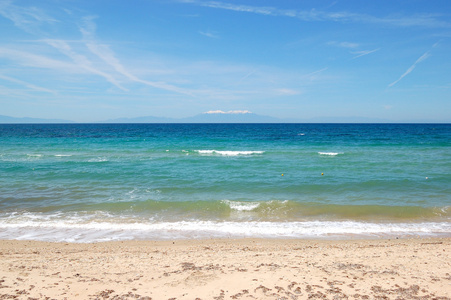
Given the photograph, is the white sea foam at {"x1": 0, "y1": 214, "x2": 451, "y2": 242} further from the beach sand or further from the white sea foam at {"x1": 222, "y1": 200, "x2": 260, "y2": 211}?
the white sea foam at {"x1": 222, "y1": 200, "x2": 260, "y2": 211}

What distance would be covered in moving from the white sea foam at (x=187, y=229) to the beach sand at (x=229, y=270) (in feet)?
2.92

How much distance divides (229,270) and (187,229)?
412 centimetres

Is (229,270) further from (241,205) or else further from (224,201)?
(224,201)

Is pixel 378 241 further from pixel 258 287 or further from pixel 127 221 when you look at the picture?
pixel 127 221

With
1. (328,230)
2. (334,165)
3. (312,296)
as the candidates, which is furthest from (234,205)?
(334,165)

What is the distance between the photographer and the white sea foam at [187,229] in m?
9.23

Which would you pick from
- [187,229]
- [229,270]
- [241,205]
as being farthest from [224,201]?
[229,270]

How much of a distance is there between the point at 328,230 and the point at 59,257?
799 cm

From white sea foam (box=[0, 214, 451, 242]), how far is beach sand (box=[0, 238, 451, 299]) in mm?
889

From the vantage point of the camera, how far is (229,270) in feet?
19.8

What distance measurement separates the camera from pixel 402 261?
653 cm

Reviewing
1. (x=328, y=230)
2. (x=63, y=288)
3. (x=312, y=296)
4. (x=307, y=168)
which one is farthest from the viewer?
(x=307, y=168)

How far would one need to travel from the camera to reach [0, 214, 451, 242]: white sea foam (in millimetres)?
9227

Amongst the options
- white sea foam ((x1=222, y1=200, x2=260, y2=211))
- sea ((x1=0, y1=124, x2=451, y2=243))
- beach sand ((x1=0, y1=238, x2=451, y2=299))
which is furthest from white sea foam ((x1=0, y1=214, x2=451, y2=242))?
white sea foam ((x1=222, y1=200, x2=260, y2=211))
